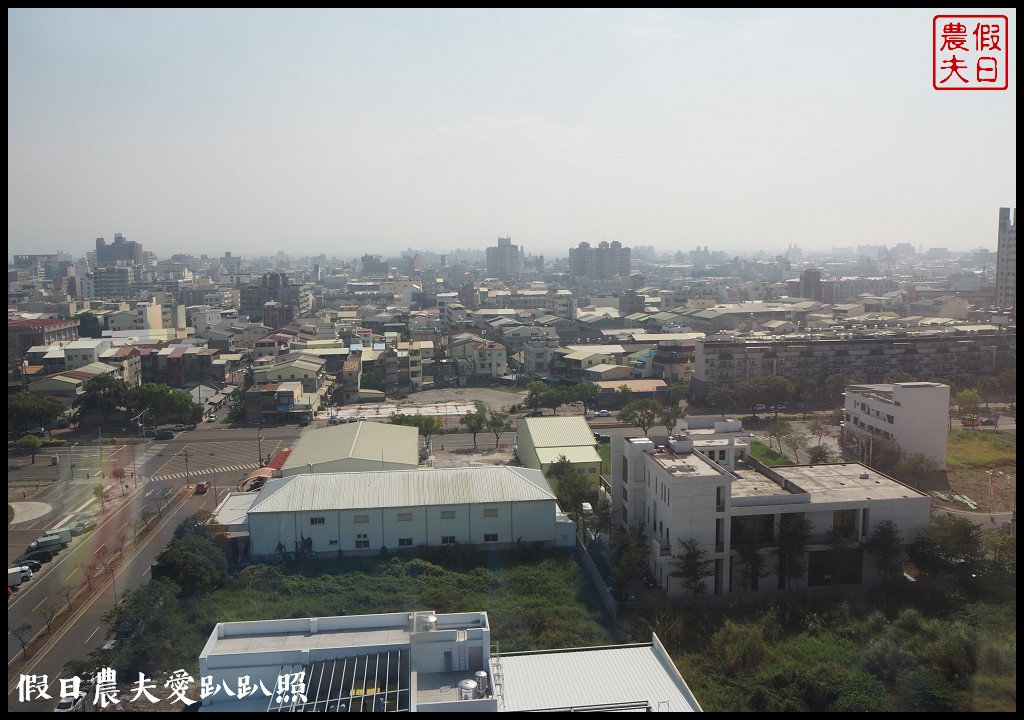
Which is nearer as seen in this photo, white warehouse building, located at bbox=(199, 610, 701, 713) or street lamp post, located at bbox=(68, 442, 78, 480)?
white warehouse building, located at bbox=(199, 610, 701, 713)

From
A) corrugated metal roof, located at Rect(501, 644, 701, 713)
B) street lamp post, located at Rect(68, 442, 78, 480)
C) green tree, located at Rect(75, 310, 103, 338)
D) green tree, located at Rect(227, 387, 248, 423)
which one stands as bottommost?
street lamp post, located at Rect(68, 442, 78, 480)

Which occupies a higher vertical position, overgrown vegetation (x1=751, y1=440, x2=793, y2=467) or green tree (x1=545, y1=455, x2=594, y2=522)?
green tree (x1=545, y1=455, x2=594, y2=522)

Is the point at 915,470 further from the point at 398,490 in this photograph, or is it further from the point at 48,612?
the point at 48,612

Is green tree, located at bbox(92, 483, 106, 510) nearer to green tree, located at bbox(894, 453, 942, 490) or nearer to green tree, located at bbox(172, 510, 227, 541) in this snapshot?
green tree, located at bbox(172, 510, 227, 541)

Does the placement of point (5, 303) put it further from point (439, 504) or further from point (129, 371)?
point (129, 371)

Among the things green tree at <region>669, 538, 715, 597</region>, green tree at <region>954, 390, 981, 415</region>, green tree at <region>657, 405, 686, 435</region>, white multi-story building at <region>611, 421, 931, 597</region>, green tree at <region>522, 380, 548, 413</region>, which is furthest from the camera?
green tree at <region>522, 380, 548, 413</region>

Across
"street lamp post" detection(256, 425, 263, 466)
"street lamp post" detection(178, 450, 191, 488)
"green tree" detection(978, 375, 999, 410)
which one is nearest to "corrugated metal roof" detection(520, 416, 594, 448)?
"street lamp post" detection(256, 425, 263, 466)

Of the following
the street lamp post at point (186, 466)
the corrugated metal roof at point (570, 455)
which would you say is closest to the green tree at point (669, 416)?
the corrugated metal roof at point (570, 455)
